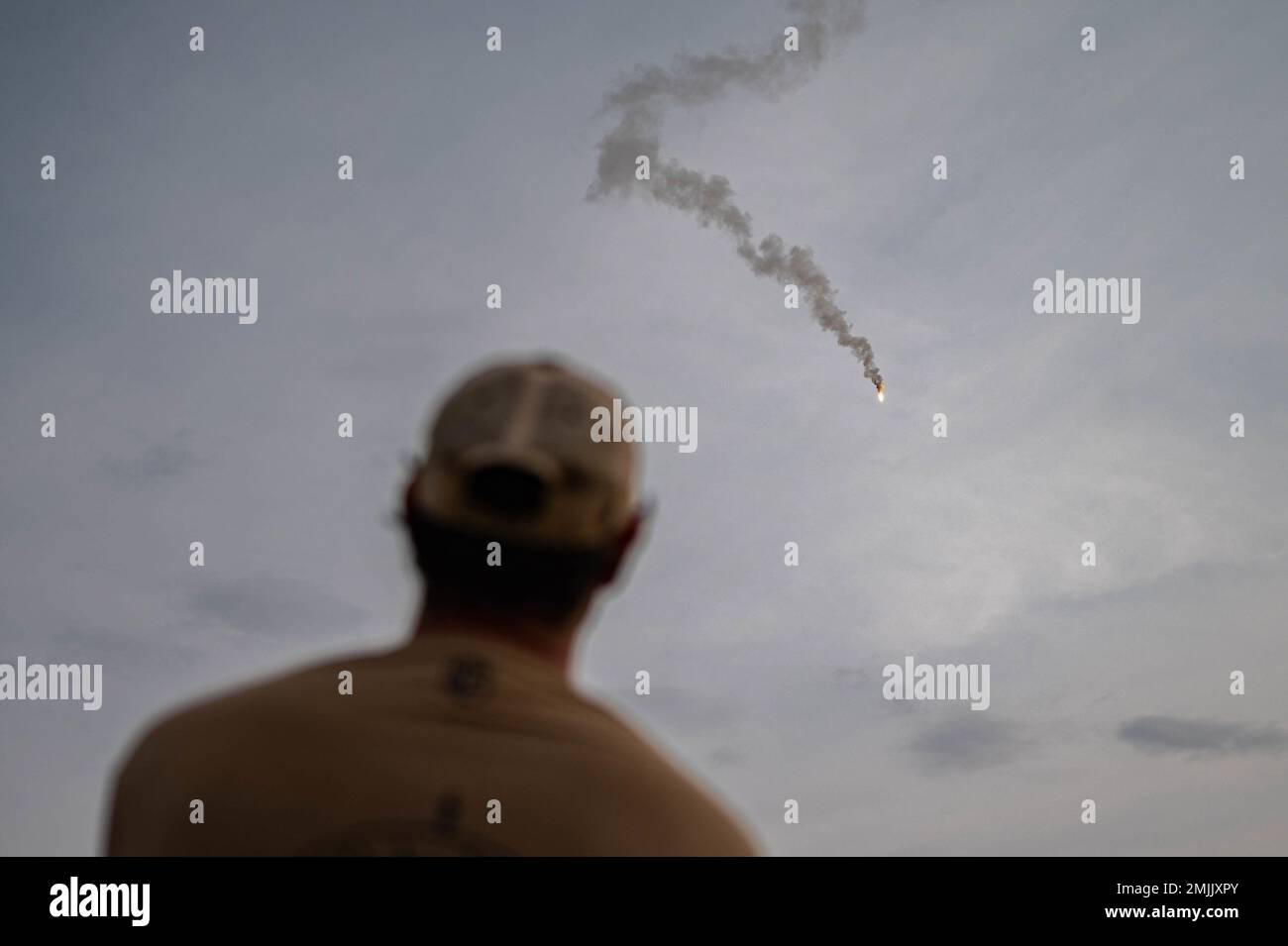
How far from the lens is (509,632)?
13.8 ft

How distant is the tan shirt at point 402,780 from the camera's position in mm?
3555

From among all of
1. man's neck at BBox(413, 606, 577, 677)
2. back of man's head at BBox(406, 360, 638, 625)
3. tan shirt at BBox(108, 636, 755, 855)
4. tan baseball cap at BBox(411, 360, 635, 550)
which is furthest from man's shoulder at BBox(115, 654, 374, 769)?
tan baseball cap at BBox(411, 360, 635, 550)

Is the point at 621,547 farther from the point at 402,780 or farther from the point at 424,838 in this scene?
the point at 424,838

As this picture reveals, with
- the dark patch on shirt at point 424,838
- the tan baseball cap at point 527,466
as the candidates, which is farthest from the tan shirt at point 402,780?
the tan baseball cap at point 527,466

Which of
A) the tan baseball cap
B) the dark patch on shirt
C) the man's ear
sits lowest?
the dark patch on shirt

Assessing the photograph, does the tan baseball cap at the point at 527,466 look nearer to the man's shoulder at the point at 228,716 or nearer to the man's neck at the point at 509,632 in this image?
the man's neck at the point at 509,632

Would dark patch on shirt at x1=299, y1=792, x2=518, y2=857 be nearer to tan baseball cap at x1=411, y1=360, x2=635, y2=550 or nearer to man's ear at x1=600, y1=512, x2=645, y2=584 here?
tan baseball cap at x1=411, y1=360, x2=635, y2=550

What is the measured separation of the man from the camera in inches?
141

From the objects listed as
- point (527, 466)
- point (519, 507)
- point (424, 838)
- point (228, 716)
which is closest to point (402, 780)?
point (424, 838)

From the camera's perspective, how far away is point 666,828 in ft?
12.4

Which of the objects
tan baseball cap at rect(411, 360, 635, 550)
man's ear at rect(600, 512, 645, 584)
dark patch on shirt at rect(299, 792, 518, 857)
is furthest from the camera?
man's ear at rect(600, 512, 645, 584)
